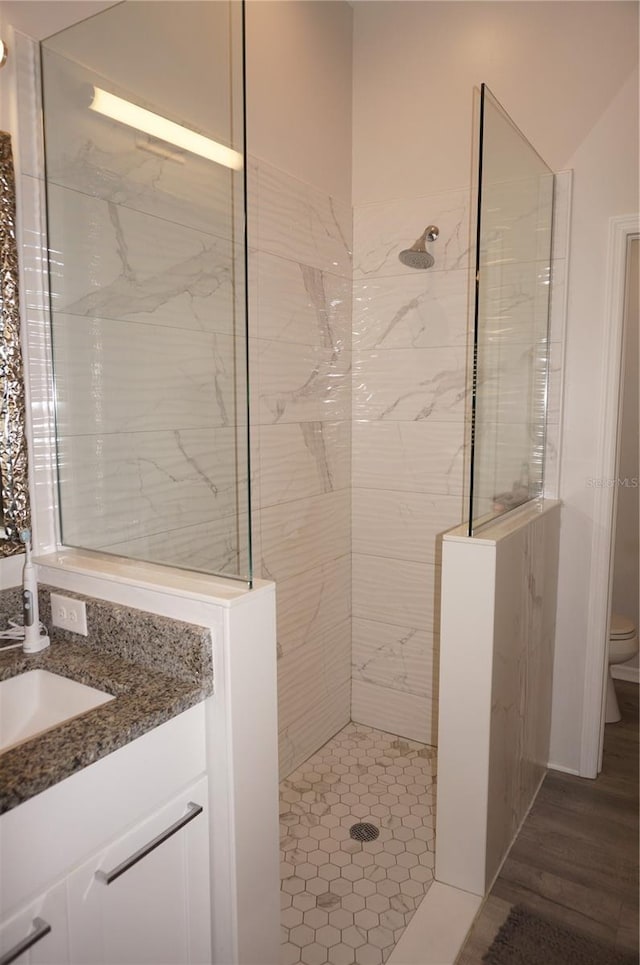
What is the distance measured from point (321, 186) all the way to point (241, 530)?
1798mm

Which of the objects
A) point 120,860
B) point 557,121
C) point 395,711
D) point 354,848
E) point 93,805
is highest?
point 557,121

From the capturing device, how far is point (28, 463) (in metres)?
1.58

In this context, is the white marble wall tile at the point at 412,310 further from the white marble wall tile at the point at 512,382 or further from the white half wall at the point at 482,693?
the white half wall at the point at 482,693

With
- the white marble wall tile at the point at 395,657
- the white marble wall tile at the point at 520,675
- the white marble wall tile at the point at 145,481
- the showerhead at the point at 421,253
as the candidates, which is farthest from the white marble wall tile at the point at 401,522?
the white marble wall tile at the point at 145,481

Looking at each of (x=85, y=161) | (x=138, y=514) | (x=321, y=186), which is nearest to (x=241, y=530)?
(x=138, y=514)

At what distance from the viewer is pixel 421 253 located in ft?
8.10

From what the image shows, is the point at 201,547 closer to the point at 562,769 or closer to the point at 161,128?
the point at 161,128

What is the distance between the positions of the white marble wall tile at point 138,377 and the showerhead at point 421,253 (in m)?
1.29

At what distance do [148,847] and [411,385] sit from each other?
199 centimetres

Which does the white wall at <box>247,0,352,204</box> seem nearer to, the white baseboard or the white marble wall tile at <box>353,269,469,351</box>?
the white marble wall tile at <box>353,269,469,351</box>

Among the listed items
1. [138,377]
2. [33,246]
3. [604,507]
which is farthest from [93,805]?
[604,507]

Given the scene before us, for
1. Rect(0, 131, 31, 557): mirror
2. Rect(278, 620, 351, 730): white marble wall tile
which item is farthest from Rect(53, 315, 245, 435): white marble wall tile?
Rect(278, 620, 351, 730): white marble wall tile

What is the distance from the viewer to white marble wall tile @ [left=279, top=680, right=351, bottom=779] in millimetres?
2506

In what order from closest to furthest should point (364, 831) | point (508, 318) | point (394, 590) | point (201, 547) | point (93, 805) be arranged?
point (93, 805) < point (201, 547) < point (508, 318) < point (364, 831) < point (394, 590)
